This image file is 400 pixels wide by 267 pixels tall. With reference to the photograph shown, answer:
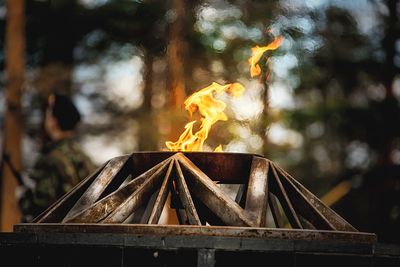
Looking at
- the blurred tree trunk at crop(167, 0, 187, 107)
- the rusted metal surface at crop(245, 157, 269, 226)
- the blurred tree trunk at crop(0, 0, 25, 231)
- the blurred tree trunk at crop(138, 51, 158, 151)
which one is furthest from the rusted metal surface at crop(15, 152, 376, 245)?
the blurred tree trunk at crop(138, 51, 158, 151)

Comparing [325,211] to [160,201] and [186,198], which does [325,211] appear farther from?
[160,201]

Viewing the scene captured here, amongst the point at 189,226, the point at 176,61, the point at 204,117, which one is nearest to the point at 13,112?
the point at 176,61

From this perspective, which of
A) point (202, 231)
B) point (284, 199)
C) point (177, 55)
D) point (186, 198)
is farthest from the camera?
point (177, 55)

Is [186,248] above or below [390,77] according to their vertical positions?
below

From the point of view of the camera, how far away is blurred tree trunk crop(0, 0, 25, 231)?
1573cm

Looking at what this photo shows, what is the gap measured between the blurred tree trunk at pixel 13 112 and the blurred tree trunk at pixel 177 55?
3221 millimetres

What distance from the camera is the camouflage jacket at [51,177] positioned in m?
8.96

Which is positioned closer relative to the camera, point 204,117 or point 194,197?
point 194,197

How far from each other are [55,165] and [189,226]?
4.79 metres

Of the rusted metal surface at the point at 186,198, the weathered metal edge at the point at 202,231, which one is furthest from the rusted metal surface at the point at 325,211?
the rusted metal surface at the point at 186,198

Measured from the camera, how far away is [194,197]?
5438 mm

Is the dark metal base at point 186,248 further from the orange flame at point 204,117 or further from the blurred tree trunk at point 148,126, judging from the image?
the blurred tree trunk at point 148,126

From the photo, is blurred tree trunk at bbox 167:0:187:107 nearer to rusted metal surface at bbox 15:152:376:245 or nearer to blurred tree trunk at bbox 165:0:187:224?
blurred tree trunk at bbox 165:0:187:224

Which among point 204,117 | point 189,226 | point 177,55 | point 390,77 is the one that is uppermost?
point 177,55
